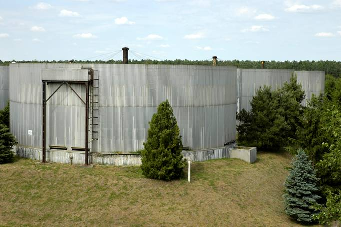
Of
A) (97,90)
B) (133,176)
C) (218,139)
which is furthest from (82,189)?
(218,139)

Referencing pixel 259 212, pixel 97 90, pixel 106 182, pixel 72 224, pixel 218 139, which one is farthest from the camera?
pixel 218 139

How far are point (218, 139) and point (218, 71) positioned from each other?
214 inches

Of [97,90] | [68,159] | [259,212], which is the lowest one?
[259,212]

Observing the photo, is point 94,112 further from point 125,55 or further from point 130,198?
point 130,198

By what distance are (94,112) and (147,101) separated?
12.7 ft

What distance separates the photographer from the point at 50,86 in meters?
30.8

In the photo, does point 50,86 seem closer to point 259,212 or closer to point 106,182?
point 106,182

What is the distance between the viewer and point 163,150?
25.6 m

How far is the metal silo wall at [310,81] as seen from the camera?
50703mm

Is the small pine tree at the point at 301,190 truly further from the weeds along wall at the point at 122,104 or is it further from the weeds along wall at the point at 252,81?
the weeds along wall at the point at 252,81

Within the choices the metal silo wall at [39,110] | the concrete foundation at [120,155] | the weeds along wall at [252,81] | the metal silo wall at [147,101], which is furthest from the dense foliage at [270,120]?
the metal silo wall at [39,110]

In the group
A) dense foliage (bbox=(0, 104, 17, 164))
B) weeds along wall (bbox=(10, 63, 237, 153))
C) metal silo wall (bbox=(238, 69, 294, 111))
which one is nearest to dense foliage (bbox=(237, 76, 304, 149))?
weeds along wall (bbox=(10, 63, 237, 153))

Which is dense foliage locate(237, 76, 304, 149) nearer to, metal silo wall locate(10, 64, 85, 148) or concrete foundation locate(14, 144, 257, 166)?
concrete foundation locate(14, 144, 257, 166)

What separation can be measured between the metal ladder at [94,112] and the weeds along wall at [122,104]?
0.53 feet
